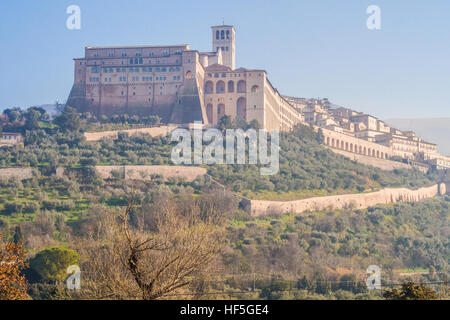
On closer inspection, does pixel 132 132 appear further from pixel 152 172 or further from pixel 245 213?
pixel 245 213

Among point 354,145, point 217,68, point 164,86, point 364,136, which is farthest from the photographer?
point 364,136

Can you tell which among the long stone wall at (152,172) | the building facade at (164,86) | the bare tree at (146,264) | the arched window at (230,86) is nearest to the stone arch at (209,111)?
the building facade at (164,86)

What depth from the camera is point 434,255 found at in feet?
154

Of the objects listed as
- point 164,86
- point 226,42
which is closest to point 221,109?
point 164,86

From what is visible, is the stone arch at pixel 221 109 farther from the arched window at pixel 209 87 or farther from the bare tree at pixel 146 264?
the bare tree at pixel 146 264

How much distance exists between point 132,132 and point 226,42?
19.6 m

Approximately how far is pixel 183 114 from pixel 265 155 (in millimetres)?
8921

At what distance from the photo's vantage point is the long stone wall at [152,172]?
50.0 meters

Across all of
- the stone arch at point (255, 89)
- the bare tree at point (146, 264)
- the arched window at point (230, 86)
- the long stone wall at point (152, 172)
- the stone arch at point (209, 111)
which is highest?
the arched window at point (230, 86)

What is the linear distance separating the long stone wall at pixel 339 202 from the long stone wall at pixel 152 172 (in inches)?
253

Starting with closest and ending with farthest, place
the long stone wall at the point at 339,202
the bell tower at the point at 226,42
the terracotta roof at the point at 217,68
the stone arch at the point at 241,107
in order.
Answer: the long stone wall at the point at 339,202, the stone arch at the point at 241,107, the terracotta roof at the point at 217,68, the bell tower at the point at 226,42

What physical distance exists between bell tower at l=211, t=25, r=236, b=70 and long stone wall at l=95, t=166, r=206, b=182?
24.1 meters

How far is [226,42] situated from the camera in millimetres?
73938
